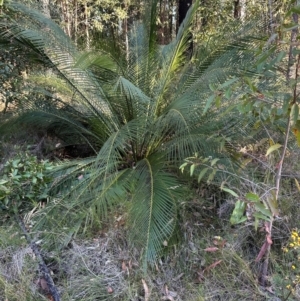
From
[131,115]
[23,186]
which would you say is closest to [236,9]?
[131,115]

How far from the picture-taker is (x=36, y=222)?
1744 mm

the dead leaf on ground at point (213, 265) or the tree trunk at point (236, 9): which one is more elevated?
the tree trunk at point (236, 9)

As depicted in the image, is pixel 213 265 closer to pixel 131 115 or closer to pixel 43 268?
pixel 43 268

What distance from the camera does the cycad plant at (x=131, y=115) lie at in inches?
66.3

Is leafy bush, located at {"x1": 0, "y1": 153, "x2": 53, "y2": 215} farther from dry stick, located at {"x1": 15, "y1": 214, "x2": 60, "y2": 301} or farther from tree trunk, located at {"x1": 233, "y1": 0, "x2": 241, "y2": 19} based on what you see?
tree trunk, located at {"x1": 233, "y1": 0, "x2": 241, "y2": 19}

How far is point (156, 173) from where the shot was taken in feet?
5.99

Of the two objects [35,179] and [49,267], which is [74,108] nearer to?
[35,179]

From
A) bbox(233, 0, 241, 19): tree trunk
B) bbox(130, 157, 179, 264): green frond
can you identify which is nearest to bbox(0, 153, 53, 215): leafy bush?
bbox(130, 157, 179, 264): green frond

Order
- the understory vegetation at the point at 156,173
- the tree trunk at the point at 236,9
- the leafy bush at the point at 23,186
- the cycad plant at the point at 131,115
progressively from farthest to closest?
1. the tree trunk at the point at 236,9
2. the leafy bush at the point at 23,186
3. the cycad plant at the point at 131,115
4. the understory vegetation at the point at 156,173

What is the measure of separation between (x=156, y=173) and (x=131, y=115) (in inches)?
25.7

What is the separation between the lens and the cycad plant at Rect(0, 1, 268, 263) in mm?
1684

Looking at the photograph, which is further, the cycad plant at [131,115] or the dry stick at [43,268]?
the cycad plant at [131,115]

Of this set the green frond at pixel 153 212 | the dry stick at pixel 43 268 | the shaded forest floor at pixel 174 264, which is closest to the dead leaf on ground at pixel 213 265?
the shaded forest floor at pixel 174 264

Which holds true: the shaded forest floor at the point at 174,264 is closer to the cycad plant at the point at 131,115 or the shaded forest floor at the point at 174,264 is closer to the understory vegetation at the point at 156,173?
the understory vegetation at the point at 156,173
